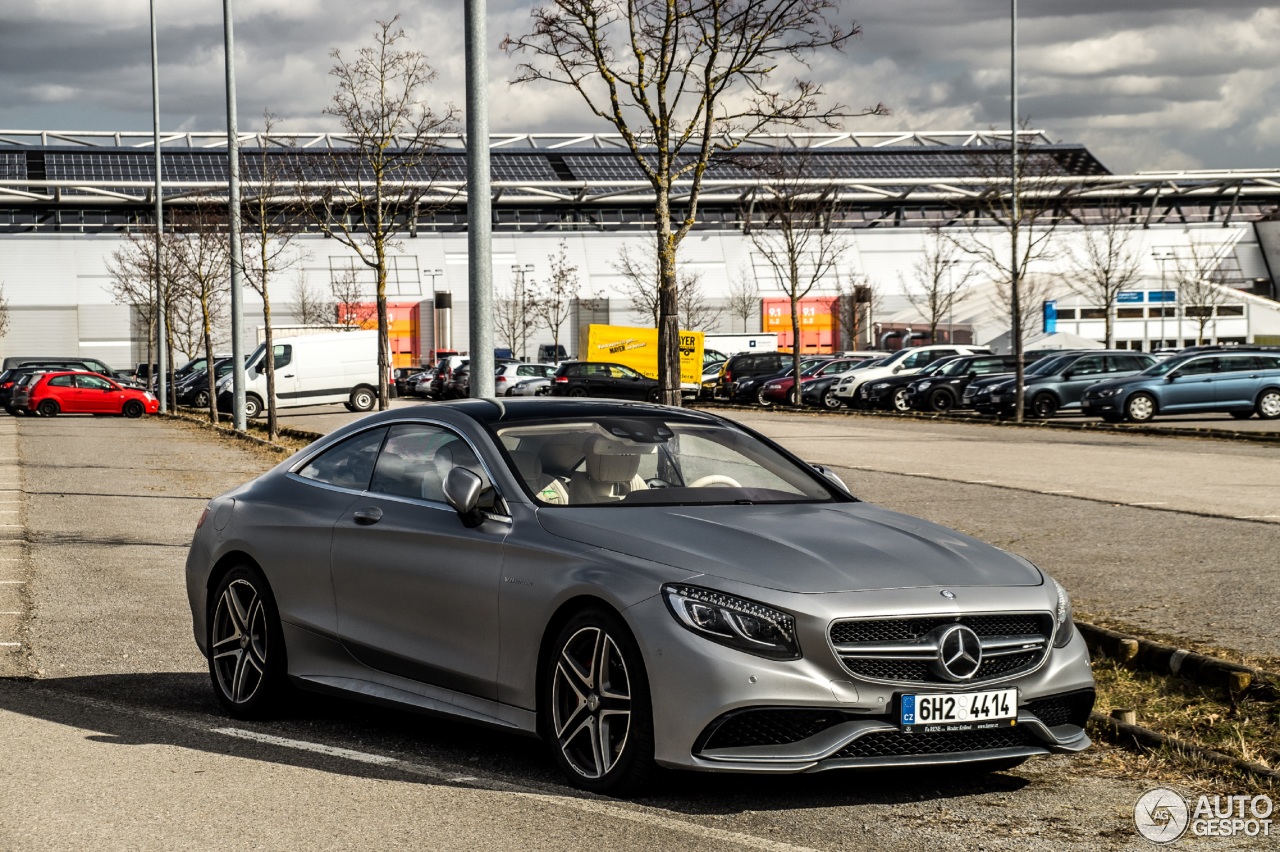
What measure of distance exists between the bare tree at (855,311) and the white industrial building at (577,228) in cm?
92

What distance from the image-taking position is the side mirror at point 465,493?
5969 mm

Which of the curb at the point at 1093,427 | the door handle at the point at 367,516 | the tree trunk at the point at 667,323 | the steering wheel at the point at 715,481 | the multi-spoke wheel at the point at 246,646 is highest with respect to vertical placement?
the tree trunk at the point at 667,323

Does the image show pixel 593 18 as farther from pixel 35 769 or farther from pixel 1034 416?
pixel 1034 416

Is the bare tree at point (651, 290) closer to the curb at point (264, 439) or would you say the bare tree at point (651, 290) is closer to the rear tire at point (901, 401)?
the rear tire at point (901, 401)

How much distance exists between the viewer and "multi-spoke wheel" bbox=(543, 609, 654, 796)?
5.30 metres

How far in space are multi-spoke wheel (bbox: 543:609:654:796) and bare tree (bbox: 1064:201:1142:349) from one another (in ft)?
199

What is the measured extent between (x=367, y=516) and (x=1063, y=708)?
2857 mm

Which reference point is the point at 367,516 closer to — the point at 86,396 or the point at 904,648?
the point at 904,648

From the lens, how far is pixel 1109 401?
34.2 m

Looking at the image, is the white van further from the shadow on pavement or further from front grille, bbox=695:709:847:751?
front grille, bbox=695:709:847:751

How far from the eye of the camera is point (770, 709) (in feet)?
16.8

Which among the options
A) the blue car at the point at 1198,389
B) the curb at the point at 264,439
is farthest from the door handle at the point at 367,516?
the blue car at the point at 1198,389

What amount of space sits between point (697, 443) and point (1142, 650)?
8.73 feet

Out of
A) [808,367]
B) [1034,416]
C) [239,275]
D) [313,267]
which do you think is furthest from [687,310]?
[239,275]
